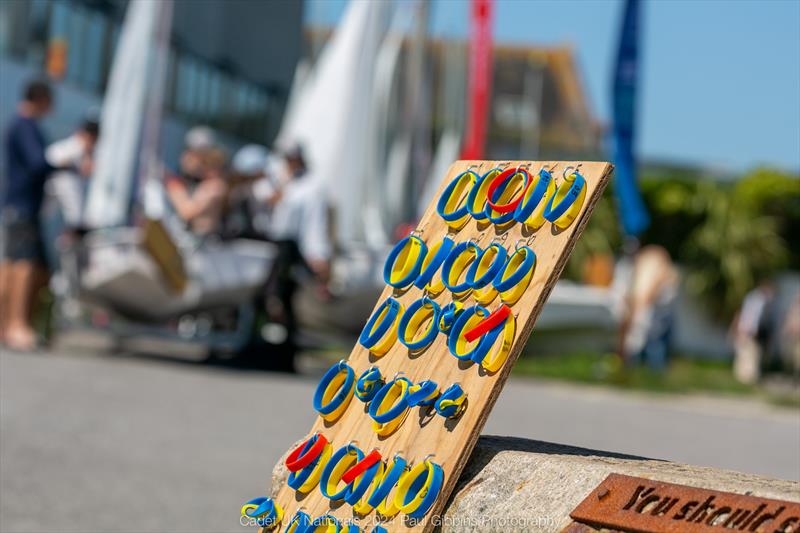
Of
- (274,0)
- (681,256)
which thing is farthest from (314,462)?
(681,256)

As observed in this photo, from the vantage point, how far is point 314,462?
3.11 m

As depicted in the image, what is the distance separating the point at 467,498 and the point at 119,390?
572cm

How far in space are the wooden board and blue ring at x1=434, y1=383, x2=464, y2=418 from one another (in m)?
0.02

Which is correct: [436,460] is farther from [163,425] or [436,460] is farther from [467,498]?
[163,425]

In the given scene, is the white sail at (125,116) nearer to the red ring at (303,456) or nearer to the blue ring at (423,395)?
the red ring at (303,456)

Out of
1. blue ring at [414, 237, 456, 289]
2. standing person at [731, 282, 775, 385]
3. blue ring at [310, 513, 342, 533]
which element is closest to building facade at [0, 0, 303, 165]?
standing person at [731, 282, 775, 385]

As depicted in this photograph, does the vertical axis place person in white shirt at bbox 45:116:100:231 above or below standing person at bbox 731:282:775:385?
above

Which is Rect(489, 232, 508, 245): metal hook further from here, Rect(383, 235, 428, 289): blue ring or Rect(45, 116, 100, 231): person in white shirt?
Rect(45, 116, 100, 231): person in white shirt

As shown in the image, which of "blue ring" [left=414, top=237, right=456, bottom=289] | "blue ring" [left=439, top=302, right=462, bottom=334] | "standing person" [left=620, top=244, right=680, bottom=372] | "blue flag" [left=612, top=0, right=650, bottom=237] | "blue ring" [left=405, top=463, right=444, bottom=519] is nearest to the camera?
"blue ring" [left=405, top=463, right=444, bottom=519]

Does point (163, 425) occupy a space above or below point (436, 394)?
below

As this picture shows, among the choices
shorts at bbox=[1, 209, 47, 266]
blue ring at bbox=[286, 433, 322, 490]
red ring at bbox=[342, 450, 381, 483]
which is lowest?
shorts at bbox=[1, 209, 47, 266]

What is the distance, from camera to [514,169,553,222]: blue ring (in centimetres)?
309

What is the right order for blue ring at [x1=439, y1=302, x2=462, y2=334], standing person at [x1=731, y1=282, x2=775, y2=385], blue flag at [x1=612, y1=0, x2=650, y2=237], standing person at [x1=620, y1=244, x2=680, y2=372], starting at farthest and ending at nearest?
Answer: standing person at [x1=731, y1=282, x2=775, y2=385], standing person at [x1=620, y1=244, x2=680, y2=372], blue flag at [x1=612, y1=0, x2=650, y2=237], blue ring at [x1=439, y1=302, x2=462, y2=334]

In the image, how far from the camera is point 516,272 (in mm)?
3006
